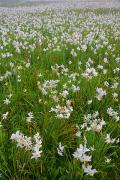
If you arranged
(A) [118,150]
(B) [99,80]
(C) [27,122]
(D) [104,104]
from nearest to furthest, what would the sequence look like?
(A) [118,150] → (C) [27,122] → (D) [104,104] → (B) [99,80]

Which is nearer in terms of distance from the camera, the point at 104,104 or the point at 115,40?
the point at 104,104

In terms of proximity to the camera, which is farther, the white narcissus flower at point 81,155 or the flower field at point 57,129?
the flower field at point 57,129

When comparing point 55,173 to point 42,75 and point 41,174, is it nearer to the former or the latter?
point 41,174

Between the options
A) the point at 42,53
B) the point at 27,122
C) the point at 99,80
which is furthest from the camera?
the point at 42,53

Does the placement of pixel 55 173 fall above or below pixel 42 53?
below

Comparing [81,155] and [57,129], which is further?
[57,129]

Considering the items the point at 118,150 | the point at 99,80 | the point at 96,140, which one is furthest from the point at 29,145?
the point at 99,80

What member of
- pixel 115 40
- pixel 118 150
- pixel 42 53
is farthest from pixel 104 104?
pixel 115 40

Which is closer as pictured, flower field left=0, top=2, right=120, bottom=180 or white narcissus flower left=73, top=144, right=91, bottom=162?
white narcissus flower left=73, top=144, right=91, bottom=162

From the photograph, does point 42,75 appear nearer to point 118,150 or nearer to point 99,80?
point 99,80

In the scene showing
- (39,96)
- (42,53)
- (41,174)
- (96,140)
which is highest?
(42,53)
